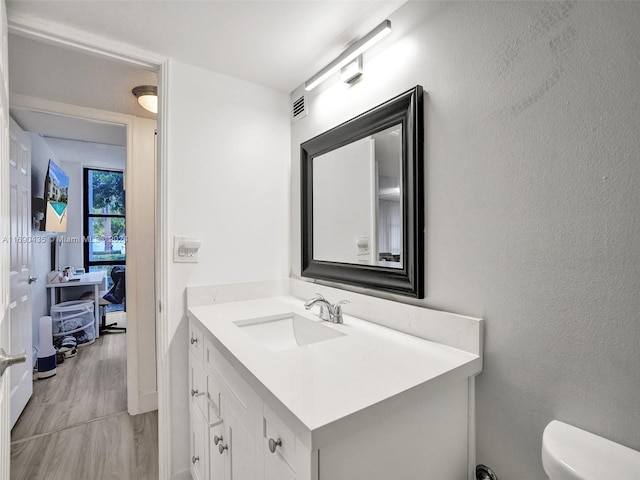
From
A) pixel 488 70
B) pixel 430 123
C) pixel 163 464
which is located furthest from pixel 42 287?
pixel 488 70

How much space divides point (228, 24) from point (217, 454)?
5.78 ft

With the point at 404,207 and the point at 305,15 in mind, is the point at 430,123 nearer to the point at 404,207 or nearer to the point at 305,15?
the point at 404,207

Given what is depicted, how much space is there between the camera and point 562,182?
838 mm

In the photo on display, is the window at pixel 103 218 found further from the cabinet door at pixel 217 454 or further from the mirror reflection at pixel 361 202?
the cabinet door at pixel 217 454

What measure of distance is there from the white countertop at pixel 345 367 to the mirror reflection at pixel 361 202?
0.33m

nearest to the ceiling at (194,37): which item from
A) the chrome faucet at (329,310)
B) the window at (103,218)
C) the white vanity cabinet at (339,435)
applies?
the chrome faucet at (329,310)

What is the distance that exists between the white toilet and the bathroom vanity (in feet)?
0.82

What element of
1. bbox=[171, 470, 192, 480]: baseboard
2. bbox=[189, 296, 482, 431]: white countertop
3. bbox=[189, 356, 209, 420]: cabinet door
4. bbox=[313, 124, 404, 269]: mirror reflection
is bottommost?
bbox=[171, 470, 192, 480]: baseboard

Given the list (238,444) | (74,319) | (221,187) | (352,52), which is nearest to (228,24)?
(352,52)

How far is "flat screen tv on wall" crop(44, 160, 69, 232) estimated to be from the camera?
3199 mm

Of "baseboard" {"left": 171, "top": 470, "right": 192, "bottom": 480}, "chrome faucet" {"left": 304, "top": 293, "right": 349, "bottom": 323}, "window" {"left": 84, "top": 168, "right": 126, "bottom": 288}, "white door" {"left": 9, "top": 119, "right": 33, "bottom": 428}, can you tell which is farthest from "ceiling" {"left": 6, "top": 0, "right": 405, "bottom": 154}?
"window" {"left": 84, "top": 168, "right": 126, "bottom": 288}

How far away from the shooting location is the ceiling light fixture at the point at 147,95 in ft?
6.72

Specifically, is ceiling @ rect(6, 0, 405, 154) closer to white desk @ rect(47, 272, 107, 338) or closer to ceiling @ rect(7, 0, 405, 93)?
ceiling @ rect(7, 0, 405, 93)

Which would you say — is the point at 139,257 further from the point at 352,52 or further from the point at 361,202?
the point at 352,52
